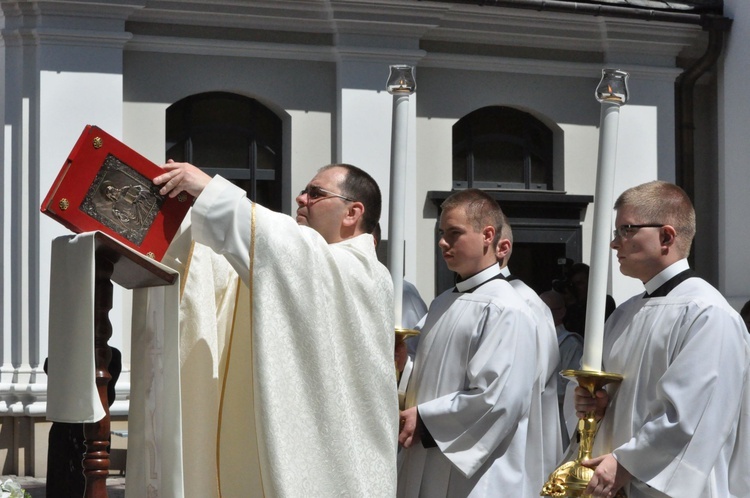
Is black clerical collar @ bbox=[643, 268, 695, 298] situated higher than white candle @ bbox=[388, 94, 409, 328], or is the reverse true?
white candle @ bbox=[388, 94, 409, 328]

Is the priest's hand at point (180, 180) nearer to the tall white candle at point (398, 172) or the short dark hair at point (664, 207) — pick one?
the tall white candle at point (398, 172)

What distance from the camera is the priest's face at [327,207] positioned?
400 centimetres

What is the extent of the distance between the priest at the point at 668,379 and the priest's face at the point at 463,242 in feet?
2.33

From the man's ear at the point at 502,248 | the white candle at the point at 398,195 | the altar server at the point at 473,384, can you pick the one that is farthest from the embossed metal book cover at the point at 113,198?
the man's ear at the point at 502,248

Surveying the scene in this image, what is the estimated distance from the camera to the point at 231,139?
10023 mm

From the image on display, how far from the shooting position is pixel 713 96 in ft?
37.8

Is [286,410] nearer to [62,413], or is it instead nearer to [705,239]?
[62,413]

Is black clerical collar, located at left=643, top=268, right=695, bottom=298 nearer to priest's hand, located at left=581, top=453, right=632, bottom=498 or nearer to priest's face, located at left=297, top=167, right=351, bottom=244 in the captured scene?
priest's hand, located at left=581, top=453, right=632, bottom=498

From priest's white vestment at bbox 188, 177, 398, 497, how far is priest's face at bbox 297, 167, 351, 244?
6.5 inches

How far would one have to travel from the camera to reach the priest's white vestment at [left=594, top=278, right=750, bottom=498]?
150 inches

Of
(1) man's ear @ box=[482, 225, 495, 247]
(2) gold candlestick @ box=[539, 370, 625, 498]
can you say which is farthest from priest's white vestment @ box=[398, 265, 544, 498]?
(2) gold candlestick @ box=[539, 370, 625, 498]

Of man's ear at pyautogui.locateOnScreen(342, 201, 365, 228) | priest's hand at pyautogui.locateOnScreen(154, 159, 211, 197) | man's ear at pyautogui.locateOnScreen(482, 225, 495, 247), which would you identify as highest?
priest's hand at pyautogui.locateOnScreen(154, 159, 211, 197)

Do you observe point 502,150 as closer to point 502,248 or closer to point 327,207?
point 502,248

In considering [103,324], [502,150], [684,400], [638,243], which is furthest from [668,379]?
[502,150]
